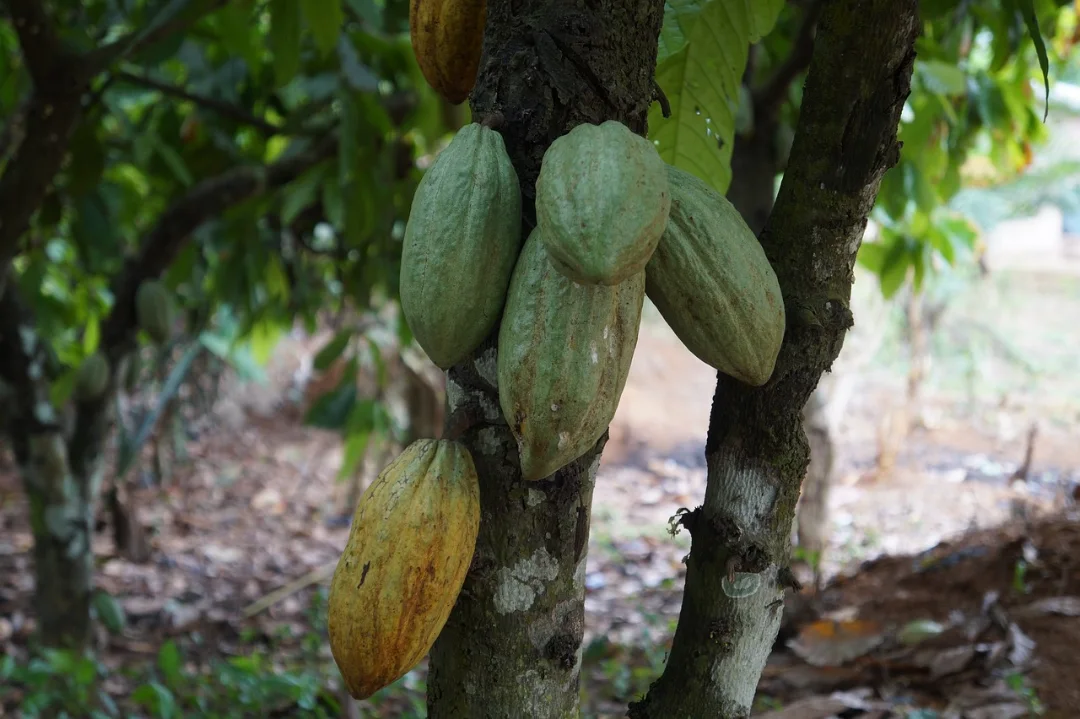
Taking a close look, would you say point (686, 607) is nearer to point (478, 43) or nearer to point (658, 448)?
point (478, 43)

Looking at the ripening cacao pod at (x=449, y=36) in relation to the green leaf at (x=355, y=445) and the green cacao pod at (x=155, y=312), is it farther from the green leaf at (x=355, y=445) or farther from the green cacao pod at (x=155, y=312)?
the green leaf at (x=355, y=445)

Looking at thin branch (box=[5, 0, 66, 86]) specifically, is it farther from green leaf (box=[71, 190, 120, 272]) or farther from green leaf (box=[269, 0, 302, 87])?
green leaf (box=[71, 190, 120, 272])

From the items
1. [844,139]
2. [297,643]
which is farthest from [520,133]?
[297,643]

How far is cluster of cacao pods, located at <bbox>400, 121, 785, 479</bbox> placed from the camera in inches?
25.5

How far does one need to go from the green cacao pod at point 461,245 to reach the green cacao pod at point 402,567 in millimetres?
110

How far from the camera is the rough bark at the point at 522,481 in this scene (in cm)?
78

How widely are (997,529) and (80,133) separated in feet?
8.89

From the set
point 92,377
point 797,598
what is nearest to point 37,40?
point 92,377

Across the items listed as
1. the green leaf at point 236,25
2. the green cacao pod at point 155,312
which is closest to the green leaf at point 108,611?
the green cacao pod at point 155,312

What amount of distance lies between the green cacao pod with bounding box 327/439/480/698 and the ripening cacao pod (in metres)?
0.40

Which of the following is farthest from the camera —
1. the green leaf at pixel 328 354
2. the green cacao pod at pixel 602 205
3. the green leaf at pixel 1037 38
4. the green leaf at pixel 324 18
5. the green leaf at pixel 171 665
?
the green leaf at pixel 328 354

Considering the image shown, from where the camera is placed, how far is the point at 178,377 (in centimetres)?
413

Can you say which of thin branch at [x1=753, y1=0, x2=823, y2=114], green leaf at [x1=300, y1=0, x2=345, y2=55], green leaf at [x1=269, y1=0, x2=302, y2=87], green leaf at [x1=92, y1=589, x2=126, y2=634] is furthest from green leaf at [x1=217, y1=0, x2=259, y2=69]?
green leaf at [x1=92, y1=589, x2=126, y2=634]

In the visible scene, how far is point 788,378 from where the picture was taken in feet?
2.69
